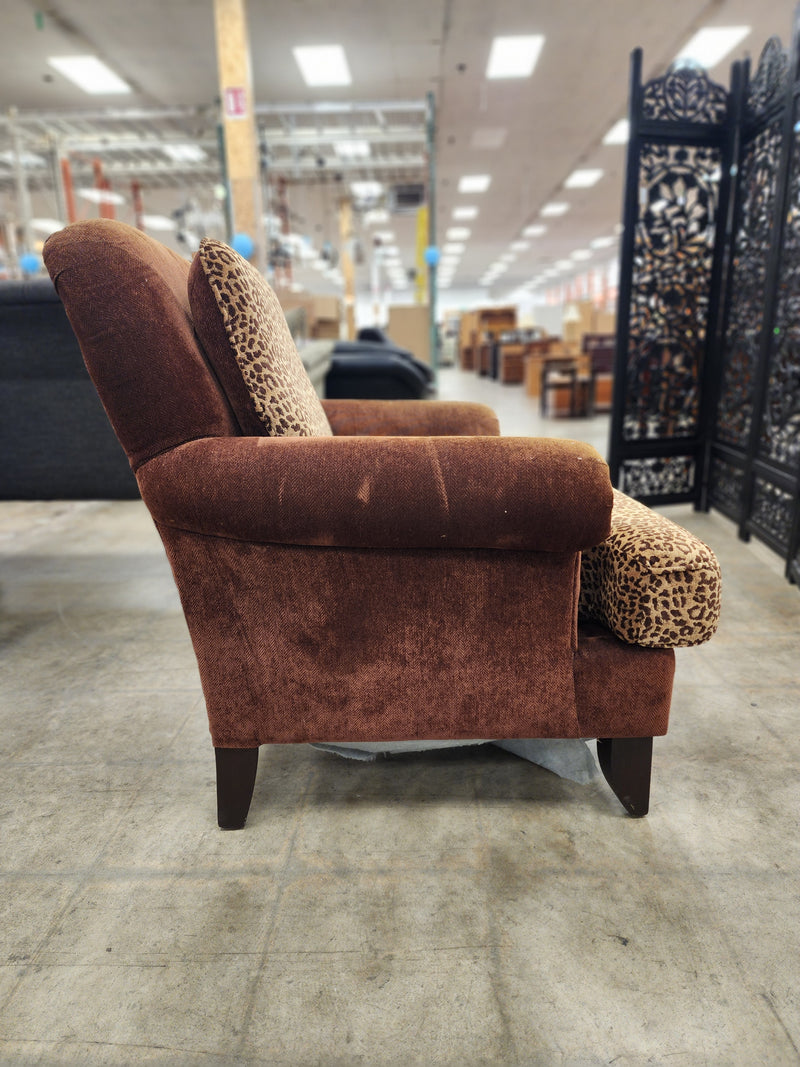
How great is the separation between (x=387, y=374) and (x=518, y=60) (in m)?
4.89

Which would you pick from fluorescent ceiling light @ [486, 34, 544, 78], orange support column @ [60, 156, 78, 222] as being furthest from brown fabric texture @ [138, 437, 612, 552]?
orange support column @ [60, 156, 78, 222]

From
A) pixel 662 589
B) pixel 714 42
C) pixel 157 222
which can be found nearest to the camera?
pixel 662 589

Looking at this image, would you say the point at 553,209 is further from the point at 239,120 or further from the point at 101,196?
the point at 239,120

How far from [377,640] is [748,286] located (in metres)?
2.74

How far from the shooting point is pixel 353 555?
1012 mm

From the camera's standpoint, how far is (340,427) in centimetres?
187

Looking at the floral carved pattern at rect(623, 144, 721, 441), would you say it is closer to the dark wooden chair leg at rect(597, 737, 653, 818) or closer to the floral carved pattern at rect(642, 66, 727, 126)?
the floral carved pattern at rect(642, 66, 727, 126)

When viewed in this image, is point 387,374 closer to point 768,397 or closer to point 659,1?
point 768,397

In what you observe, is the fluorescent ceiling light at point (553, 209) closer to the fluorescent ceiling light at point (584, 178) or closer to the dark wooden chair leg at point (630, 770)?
the fluorescent ceiling light at point (584, 178)

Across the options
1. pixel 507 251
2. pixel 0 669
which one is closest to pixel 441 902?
pixel 0 669

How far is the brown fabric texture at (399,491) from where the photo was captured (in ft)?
2.99

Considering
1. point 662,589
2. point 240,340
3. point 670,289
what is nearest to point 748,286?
point 670,289

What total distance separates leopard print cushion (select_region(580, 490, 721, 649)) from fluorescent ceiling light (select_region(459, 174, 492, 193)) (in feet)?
40.2

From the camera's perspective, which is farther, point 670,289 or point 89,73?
point 89,73
